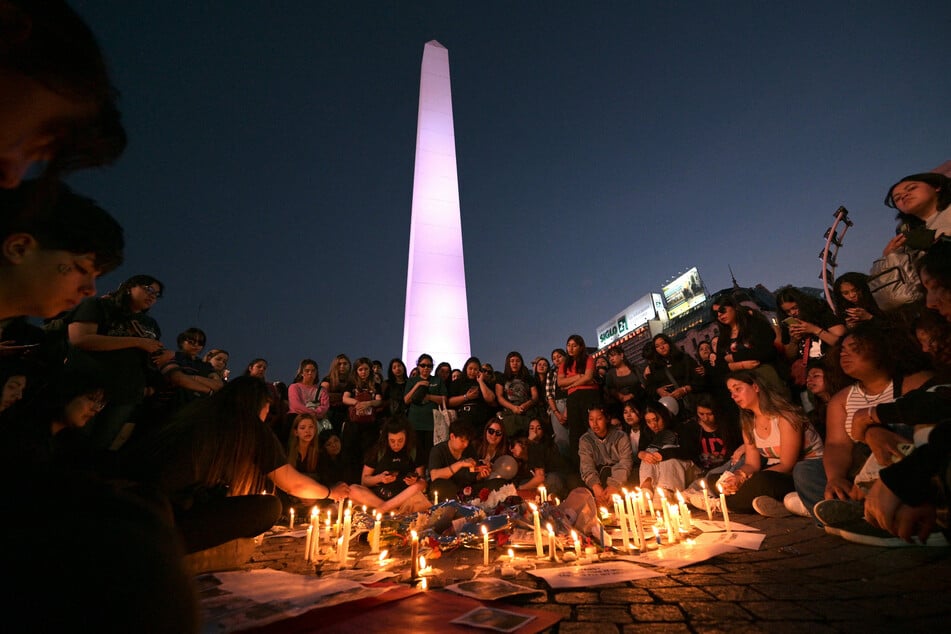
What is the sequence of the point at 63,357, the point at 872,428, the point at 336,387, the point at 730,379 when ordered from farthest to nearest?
Result: 1. the point at 336,387
2. the point at 730,379
3. the point at 63,357
4. the point at 872,428

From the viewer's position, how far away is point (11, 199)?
2.81ft

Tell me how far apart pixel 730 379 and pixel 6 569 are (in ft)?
16.8

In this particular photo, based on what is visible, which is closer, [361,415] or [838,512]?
[838,512]

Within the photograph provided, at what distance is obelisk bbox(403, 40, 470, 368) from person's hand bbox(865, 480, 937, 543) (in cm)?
975

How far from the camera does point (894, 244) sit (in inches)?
148

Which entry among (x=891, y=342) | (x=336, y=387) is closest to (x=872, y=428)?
(x=891, y=342)

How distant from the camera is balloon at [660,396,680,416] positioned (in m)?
5.79

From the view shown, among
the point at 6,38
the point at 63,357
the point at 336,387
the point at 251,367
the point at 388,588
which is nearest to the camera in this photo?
the point at 6,38

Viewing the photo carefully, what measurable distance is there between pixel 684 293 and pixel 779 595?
46988mm

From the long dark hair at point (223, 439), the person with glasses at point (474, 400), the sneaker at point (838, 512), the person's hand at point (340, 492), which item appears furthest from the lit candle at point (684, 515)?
the person with glasses at point (474, 400)

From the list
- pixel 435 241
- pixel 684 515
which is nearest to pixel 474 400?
pixel 684 515

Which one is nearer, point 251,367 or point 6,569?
point 6,569

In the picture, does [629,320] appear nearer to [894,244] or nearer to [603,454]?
[603,454]

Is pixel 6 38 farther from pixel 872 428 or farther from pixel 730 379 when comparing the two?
pixel 730 379
